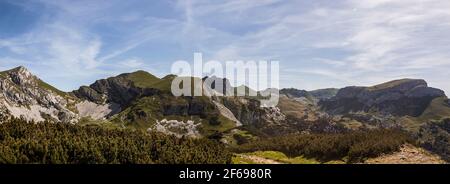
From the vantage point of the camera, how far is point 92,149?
161 meters

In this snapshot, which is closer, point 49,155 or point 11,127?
point 49,155

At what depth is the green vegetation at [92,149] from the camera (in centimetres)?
15112

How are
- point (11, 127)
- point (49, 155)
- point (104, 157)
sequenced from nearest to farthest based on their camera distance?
point (49, 155), point (104, 157), point (11, 127)

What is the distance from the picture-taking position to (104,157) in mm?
165750

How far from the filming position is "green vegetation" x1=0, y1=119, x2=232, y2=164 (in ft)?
496
